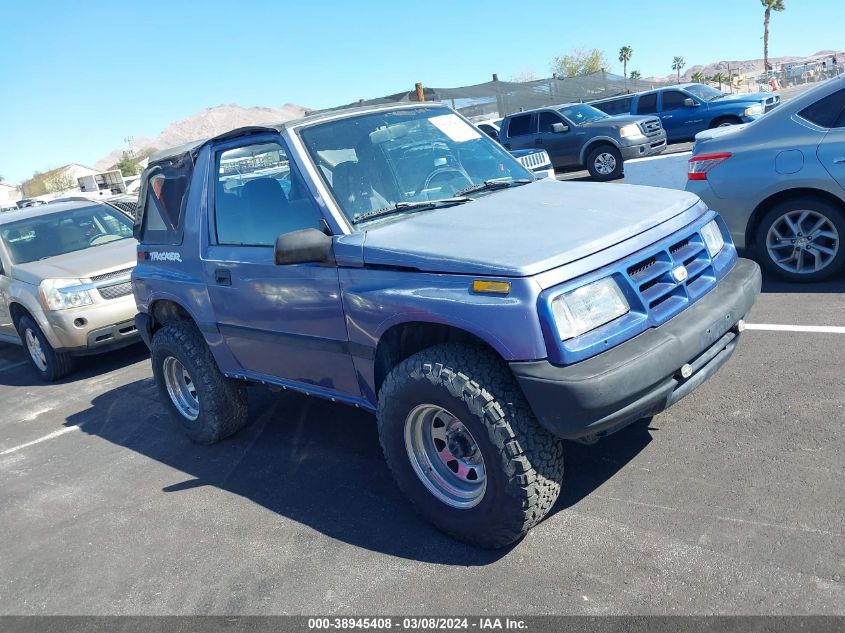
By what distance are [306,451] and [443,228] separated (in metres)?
2.04

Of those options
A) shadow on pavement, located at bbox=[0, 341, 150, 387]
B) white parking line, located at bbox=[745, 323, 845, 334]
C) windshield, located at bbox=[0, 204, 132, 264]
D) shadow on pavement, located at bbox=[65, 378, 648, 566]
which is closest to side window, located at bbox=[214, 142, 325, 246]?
shadow on pavement, located at bbox=[65, 378, 648, 566]

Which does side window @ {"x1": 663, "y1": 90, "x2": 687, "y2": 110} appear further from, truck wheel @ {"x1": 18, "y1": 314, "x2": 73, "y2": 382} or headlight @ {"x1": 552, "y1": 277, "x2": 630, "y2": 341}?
headlight @ {"x1": 552, "y1": 277, "x2": 630, "y2": 341}

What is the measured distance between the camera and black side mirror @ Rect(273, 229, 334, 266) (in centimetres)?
349

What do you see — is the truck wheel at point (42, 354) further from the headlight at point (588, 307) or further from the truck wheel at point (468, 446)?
the headlight at point (588, 307)

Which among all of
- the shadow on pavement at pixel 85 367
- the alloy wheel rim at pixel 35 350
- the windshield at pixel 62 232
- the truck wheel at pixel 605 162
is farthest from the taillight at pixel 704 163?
the truck wheel at pixel 605 162

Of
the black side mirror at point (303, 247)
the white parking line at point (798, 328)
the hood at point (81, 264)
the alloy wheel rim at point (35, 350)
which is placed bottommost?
the white parking line at point (798, 328)

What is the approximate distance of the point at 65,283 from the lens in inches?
288

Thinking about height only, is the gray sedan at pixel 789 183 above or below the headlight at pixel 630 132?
above

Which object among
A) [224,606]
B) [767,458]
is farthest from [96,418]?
[767,458]

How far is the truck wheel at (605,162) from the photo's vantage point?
1625 cm

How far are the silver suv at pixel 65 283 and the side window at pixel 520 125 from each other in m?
11.8

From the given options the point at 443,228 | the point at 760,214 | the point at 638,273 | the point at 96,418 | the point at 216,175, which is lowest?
the point at 96,418

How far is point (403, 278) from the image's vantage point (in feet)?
10.8

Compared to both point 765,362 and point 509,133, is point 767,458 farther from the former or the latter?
point 509,133
